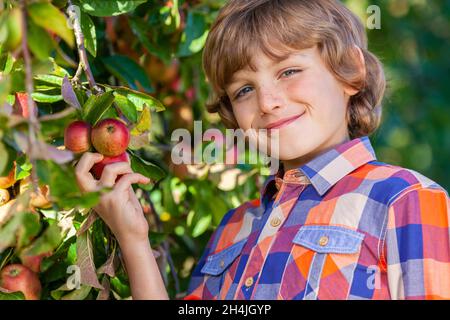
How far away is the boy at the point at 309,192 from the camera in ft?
4.15

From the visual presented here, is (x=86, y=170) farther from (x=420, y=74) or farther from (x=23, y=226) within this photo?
(x=420, y=74)

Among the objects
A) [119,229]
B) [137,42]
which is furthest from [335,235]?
[137,42]

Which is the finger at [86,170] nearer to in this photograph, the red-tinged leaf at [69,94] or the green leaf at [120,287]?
the red-tinged leaf at [69,94]

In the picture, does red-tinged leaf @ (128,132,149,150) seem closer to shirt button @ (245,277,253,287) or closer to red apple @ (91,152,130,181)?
red apple @ (91,152,130,181)

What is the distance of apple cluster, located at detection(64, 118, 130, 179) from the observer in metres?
1.26

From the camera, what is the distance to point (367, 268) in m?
1.28

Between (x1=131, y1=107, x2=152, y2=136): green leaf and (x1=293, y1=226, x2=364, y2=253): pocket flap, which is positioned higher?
(x1=131, y1=107, x2=152, y2=136): green leaf

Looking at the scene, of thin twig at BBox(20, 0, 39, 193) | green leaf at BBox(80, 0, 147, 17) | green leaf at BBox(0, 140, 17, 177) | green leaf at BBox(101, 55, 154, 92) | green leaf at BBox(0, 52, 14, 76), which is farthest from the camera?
green leaf at BBox(101, 55, 154, 92)

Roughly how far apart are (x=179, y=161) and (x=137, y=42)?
300 mm

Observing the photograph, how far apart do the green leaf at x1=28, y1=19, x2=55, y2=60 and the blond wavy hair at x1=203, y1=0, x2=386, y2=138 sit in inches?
24.5

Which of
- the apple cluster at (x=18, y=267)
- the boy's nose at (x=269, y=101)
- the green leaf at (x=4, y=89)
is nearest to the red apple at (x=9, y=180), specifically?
the apple cluster at (x=18, y=267)

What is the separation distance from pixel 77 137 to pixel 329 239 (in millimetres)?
424

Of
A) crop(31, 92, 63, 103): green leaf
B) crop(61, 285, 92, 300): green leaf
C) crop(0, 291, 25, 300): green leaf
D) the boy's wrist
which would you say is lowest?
crop(61, 285, 92, 300): green leaf

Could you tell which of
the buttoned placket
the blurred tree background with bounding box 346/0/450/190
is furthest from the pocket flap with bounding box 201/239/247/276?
the blurred tree background with bounding box 346/0/450/190
